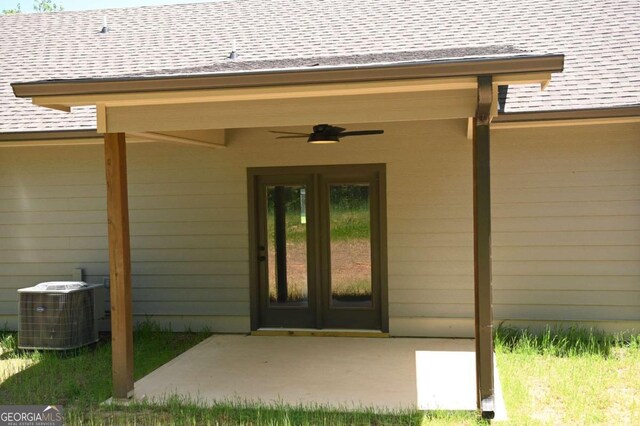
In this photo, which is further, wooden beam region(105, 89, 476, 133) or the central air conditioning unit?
the central air conditioning unit

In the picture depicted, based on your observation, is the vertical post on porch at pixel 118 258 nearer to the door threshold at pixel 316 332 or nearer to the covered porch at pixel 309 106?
the covered porch at pixel 309 106

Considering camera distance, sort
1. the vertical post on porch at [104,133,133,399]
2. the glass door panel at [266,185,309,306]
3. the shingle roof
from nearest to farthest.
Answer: the vertical post on porch at [104,133,133,399]
the shingle roof
the glass door panel at [266,185,309,306]

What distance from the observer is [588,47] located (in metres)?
8.53

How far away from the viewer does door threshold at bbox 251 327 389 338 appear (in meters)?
8.32

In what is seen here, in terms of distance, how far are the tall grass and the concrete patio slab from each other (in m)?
0.47

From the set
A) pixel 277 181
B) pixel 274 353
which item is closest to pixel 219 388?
pixel 274 353

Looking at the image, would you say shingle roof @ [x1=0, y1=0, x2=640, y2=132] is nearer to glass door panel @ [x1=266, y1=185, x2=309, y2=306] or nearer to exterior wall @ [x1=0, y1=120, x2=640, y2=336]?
exterior wall @ [x1=0, y1=120, x2=640, y2=336]

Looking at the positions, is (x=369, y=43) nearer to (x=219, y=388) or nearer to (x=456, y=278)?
(x=456, y=278)

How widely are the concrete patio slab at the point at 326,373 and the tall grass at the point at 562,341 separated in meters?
0.47
